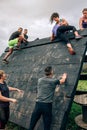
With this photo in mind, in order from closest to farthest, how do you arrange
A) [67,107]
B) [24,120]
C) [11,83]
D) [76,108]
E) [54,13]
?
[67,107] < [24,120] < [54,13] < [11,83] < [76,108]

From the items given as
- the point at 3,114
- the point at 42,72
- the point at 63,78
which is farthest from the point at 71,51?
the point at 3,114

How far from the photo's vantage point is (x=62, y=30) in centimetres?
920

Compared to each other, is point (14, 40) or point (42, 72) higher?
point (14, 40)

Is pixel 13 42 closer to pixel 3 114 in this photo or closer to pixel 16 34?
pixel 16 34

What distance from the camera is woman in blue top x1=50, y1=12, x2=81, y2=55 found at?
8.58 m

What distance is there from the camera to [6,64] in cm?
1266

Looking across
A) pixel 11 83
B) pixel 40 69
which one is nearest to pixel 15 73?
pixel 11 83

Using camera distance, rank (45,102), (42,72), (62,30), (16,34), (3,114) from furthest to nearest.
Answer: (16,34), (62,30), (42,72), (3,114), (45,102)

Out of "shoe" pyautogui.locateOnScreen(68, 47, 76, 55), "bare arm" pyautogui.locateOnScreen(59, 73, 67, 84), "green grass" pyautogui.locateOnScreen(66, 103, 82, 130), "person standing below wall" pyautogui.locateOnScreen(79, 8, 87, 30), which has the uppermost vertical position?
"person standing below wall" pyautogui.locateOnScreen(79, 8, 87, 30)

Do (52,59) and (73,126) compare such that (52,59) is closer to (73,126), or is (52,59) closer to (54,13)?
(54,13)

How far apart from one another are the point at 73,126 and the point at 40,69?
2183 mm

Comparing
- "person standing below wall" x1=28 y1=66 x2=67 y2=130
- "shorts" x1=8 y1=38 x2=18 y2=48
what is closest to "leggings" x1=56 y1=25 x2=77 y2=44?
"person standing below wall" x1=28 y1=66 x2=67 y2=130

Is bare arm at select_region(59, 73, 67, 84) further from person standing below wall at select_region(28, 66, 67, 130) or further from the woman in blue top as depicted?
the woman in blue top

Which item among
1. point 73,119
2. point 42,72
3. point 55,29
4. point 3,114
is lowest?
point 73,119
